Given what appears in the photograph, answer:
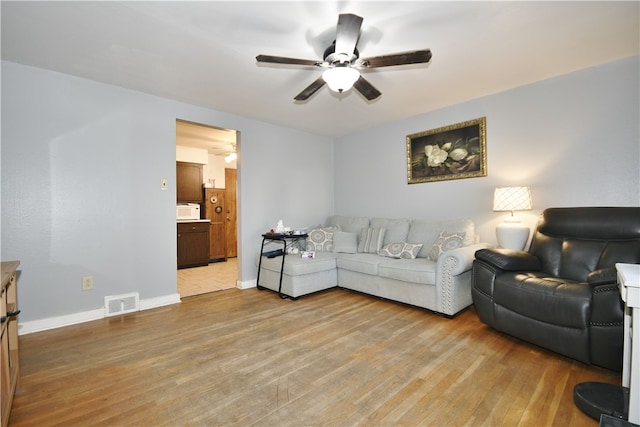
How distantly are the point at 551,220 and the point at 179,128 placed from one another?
5.11 meters

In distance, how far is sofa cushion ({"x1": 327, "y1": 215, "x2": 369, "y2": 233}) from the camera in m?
4.43

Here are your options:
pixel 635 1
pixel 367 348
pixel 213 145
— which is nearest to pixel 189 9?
pixel 367 348

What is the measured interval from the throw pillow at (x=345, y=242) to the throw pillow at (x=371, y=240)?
98mm

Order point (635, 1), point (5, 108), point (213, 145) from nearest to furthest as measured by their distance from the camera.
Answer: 1. point (635, 1)
2. point (5, 108)
3. point (213, 145)

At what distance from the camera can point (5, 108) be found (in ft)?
8.14

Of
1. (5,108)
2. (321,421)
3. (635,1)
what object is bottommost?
(321,421)

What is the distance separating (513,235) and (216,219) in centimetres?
551

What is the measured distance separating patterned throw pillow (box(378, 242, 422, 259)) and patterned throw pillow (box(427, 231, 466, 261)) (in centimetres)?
19

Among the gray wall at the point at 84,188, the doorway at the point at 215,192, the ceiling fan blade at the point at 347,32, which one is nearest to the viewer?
the ceiling fan blade at the point at 347,32

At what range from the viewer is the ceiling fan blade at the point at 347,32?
1628 millimetres

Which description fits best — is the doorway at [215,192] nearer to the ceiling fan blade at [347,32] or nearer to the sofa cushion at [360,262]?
the sofa cushion at [360,262]

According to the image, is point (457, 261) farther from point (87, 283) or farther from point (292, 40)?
point (87, 283)

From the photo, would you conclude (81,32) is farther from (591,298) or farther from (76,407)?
(591,298)

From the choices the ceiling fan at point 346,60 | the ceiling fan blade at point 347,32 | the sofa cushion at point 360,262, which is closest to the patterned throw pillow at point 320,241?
the sofa cushion at point 360,262
